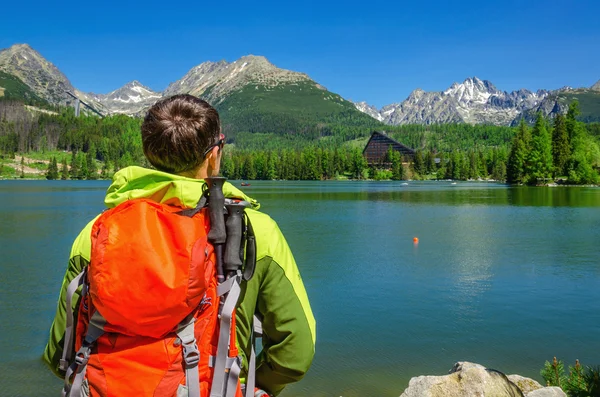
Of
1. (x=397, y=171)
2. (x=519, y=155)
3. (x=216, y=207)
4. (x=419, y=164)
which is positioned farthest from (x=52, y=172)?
(x=216, y=207)

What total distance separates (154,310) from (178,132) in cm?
97

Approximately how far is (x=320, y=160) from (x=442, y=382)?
6790 inches

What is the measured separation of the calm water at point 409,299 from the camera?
10.4 m

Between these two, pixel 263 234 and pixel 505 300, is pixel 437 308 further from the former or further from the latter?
pixel 263 234

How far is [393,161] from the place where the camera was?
187250 mm

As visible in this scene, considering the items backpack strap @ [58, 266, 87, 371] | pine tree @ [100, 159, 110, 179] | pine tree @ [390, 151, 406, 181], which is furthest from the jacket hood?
pine tree @ [100, 159, 110, 179]

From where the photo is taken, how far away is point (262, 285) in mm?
2717

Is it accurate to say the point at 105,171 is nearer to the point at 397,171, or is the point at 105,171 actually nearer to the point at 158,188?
the point at 397,171

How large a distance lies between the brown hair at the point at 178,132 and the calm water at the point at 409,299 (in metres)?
7.36

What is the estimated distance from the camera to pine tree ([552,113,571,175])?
102062mm

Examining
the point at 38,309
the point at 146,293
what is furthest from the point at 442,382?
the point at 38,309

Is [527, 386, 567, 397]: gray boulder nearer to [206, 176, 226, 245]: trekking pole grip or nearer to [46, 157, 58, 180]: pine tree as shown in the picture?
[206, 176, 226, 245]: trekking pole grip

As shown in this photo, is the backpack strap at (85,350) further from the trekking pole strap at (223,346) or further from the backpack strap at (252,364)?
the backpack strap at (252,364)

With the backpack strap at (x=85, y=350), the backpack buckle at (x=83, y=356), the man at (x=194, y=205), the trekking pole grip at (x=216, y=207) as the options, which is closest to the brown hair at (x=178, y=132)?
the man at (x=194, y=205)
